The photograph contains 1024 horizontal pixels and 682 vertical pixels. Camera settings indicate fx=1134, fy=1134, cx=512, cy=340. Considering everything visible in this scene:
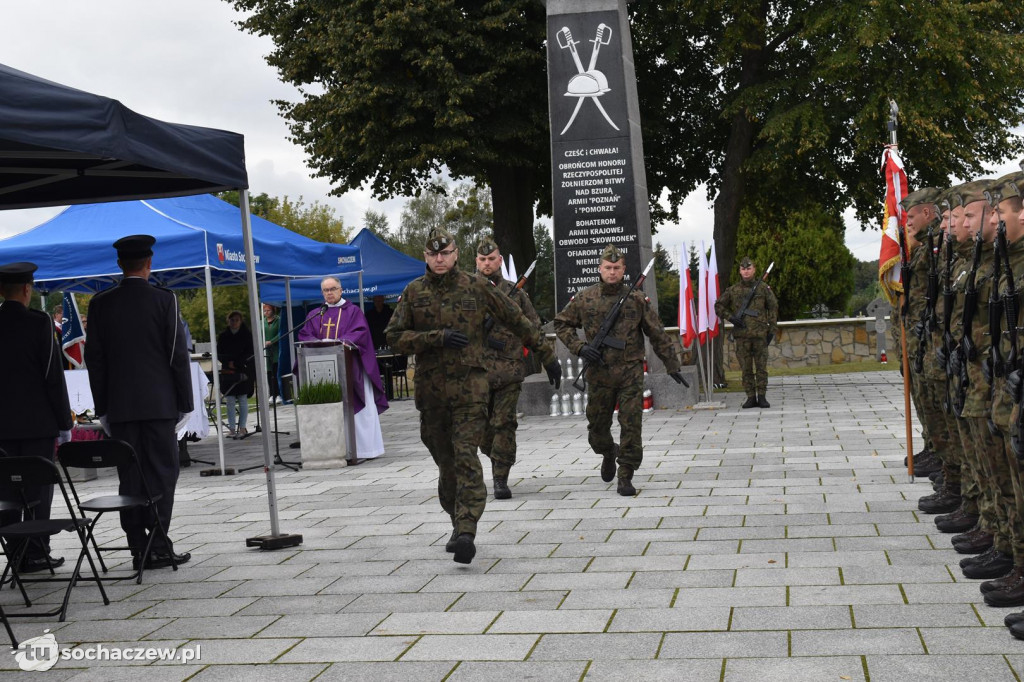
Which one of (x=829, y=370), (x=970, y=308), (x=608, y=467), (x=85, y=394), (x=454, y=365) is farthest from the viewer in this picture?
(x=829, y=370)

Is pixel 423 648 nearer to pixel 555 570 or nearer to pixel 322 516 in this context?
pixel 555 570

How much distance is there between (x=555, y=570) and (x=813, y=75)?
16043mm

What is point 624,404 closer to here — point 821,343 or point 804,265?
point 821,343

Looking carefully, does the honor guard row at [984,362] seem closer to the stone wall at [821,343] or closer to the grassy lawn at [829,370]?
the grassy lawn at [829,370]

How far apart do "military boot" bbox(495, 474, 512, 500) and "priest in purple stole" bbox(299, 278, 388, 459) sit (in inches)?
143

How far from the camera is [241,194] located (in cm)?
783

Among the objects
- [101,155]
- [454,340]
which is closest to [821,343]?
[454,340]

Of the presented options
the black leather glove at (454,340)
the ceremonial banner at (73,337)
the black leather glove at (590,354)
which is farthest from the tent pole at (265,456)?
the ceremonial banner at (73,337)

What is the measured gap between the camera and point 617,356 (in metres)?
9.14

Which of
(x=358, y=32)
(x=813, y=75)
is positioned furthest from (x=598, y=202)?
(x=358, y=32)

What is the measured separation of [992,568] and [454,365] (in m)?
3.17

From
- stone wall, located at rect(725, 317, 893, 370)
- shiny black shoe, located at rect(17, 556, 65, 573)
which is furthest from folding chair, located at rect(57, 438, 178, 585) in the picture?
stone wall, located at rect(725, 317, 893, 370)

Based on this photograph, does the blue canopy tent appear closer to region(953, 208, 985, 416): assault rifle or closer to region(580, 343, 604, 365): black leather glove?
region(580, 343, 604, 365): black leather glove

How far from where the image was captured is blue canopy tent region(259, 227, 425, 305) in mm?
24125
